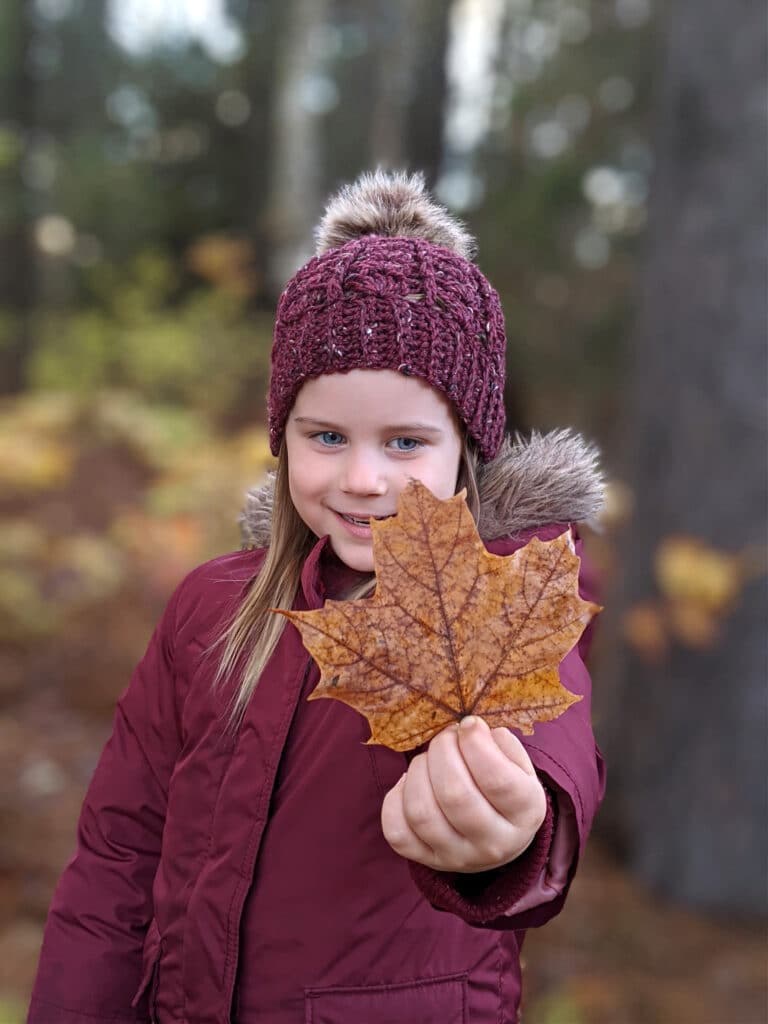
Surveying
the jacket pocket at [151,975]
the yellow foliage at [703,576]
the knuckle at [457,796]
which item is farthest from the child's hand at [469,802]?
the yellow foliage at [703,576]

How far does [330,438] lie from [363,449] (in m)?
0.09

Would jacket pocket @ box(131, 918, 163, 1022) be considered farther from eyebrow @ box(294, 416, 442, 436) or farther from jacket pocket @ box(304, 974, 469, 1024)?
eyebrow @ box(294, 416, 442, 436)

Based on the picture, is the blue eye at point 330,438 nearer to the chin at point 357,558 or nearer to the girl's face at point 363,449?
the girl's face at point 363,449

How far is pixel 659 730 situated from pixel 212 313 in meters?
6.21

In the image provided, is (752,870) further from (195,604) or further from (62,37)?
(62,37)

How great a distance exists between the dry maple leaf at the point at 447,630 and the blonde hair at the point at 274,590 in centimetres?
37

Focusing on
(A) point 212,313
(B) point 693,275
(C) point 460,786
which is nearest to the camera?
(C) point 460,786

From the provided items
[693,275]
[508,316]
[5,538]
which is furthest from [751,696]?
[508,316]

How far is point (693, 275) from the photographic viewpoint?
14.0ft

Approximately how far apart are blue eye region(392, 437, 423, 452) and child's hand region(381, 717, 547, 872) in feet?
1.57

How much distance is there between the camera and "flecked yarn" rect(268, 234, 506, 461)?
1447mm

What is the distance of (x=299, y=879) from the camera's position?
147 cm

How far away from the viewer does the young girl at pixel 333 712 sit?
1.45 meters

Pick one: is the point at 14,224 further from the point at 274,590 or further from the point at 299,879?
the point at 299,879
